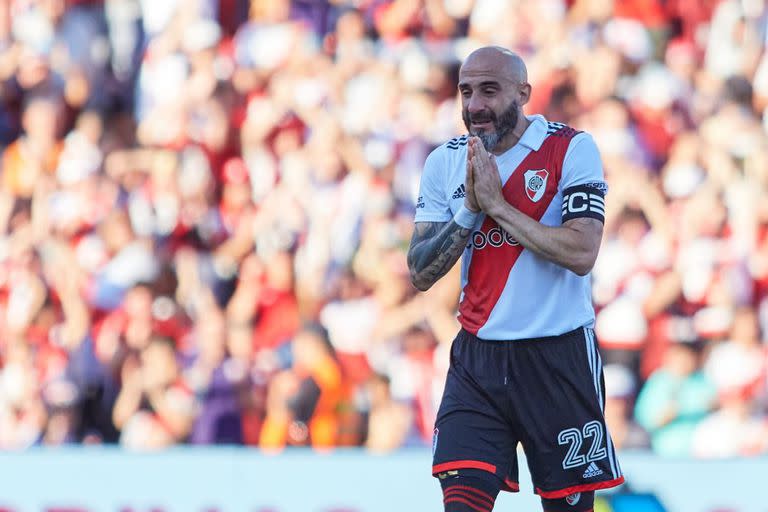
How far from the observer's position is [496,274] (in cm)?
368

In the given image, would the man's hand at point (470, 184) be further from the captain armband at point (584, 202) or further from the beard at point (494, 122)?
the captain armband at point (584, 202)

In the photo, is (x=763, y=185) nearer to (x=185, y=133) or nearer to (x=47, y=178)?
(x=185, y=133)

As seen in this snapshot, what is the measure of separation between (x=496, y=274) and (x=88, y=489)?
88.7 inches

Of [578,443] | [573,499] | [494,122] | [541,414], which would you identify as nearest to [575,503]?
[573,499]

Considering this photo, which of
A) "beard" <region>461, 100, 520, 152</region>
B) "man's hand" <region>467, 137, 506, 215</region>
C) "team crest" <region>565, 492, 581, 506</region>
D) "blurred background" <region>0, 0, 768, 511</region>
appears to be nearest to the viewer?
"man's hand" <region>467, 137, 506, 215</region>

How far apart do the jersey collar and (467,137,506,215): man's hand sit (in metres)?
0.21

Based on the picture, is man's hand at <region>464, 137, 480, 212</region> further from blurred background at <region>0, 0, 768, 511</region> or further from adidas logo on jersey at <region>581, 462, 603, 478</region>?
blurred background at <region>0, 0, 768, 511</region>

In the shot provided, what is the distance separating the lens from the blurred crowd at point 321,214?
672cm

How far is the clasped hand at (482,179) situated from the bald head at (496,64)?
0.70ft

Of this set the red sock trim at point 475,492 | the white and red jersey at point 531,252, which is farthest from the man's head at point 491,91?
the red sock trim at point 475,492

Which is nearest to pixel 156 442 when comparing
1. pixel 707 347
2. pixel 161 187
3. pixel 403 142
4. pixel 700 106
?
pixel 161 187

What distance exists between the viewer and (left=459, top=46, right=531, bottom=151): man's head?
11.7 ft

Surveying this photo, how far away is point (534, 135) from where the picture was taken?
3693 mm

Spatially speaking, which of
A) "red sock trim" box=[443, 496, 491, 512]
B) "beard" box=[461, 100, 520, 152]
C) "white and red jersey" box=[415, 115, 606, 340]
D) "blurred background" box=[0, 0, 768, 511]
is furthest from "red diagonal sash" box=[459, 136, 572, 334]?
"blurred background" box=[0, 0, 768, 511]
